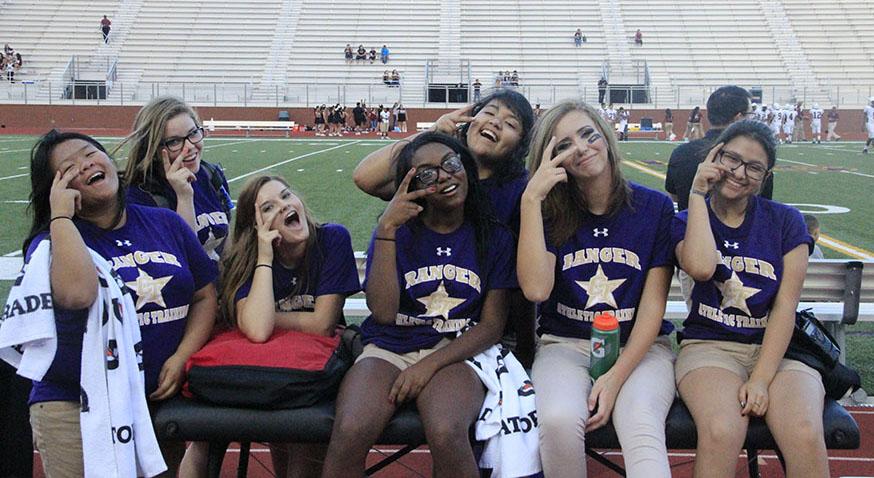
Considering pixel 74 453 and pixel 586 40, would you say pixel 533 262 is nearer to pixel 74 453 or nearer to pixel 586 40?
pixel 74 453

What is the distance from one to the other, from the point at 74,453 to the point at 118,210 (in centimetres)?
81

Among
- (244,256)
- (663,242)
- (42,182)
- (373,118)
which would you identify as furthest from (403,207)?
(373,118)

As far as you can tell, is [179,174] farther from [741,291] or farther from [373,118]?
[373,118]

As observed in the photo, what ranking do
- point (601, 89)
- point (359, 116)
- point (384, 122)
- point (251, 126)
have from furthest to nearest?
1. point (601, 89)
2. point (359, 116)
3. point (251, 126)
4. point (384, 122)

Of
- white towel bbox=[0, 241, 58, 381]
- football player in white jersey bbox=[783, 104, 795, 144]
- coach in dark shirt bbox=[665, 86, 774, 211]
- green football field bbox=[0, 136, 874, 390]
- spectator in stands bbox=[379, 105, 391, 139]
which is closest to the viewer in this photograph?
white towel bbox=[0, 241, 58, 381]

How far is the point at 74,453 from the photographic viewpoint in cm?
283

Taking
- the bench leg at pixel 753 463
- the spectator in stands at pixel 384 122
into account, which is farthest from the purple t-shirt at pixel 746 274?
the spectator in stands at pixel 384 122

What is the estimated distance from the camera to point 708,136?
5371 mm

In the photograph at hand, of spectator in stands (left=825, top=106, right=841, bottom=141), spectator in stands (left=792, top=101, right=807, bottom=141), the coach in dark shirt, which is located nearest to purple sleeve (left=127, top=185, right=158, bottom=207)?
Result: the coach in dark shirt

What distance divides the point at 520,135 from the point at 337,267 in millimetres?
888

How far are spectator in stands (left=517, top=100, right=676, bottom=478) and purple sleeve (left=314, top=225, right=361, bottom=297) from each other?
0.64 meters

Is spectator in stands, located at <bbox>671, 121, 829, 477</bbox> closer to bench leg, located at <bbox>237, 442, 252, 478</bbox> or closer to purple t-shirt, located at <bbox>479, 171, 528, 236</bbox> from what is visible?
purple t-shirt, located at <bbox>479, 171, 528, 236</bbox>

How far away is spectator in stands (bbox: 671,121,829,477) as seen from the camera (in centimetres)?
296

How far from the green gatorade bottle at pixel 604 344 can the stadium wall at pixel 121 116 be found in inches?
1312
